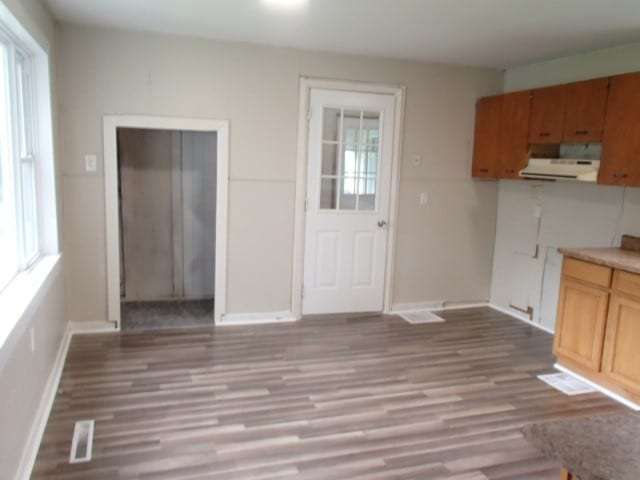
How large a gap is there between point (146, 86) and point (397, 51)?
2166mm

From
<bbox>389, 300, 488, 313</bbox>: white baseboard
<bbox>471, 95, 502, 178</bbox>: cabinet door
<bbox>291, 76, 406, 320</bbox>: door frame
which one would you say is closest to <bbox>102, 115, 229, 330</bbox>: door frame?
<bbox>291, 76, 406, 320</bbox>: door frame

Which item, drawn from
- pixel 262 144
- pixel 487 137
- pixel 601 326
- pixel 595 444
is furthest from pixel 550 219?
pixel 595 444

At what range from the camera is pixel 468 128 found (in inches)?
205

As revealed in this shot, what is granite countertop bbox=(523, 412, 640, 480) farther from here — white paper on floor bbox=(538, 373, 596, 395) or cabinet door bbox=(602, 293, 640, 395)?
white paper on floor bbox=(538, 373, 596, 395)

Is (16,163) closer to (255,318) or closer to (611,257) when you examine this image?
(255,318)

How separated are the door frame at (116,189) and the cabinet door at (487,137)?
2.51 m

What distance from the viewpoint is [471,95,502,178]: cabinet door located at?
16.2 ft

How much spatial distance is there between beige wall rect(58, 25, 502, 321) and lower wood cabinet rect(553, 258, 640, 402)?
5.29ft

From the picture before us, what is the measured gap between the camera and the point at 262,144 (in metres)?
4.57

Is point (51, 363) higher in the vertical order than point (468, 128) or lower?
lower

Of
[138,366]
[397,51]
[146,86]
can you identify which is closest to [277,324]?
[138,366]

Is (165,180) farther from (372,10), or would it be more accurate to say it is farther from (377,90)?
(372,10)

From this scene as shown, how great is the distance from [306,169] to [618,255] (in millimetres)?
2611

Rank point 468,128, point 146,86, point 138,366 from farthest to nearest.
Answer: point 468,128 < point 146,86 < point 138,366
